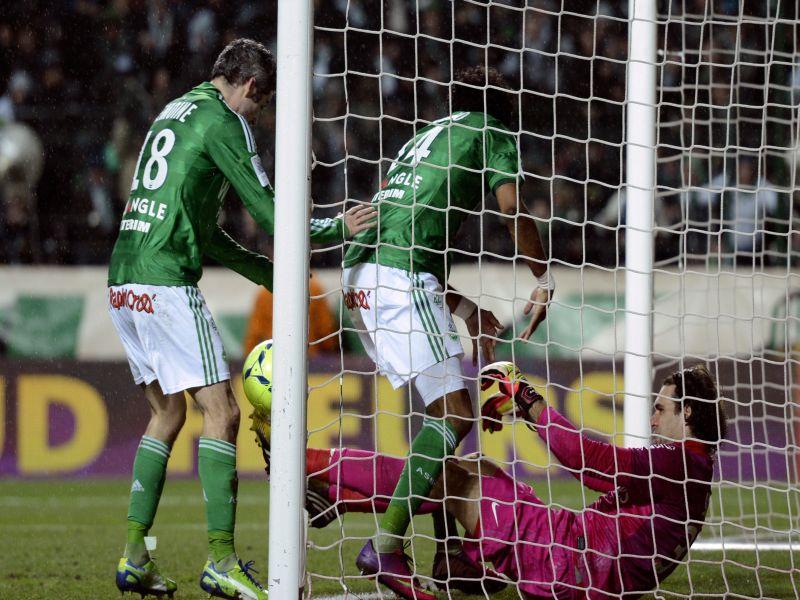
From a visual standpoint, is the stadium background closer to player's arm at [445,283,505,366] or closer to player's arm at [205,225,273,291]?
player's arm at [445,283,505,366]

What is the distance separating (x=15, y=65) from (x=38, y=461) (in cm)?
444

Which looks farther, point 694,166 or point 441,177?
point 694,166

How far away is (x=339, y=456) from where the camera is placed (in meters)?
4.01

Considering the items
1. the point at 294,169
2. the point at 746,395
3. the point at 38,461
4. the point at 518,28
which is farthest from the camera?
the point at 518,28

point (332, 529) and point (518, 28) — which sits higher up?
point (518, 28)

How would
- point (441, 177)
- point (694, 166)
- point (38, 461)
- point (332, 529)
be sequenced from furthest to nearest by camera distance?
point (694, 166), point (38, 461), point (332, 529), point (441, 177)

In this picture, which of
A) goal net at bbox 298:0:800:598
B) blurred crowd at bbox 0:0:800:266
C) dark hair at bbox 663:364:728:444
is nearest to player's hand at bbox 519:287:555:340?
dark hair at bbox 663:364:728:444

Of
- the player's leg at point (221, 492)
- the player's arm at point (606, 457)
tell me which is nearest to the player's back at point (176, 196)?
the player's leg at point (221, 492)

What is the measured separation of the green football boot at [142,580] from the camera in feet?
12.8

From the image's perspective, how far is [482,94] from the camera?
4.33 meters

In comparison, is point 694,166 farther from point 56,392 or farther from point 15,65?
point 15,65

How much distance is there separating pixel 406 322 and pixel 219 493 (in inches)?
35.0

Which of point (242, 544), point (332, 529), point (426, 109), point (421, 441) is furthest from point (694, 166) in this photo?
point (421, 441)

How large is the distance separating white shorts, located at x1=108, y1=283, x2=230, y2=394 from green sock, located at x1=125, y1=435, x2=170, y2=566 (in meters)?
0.27
